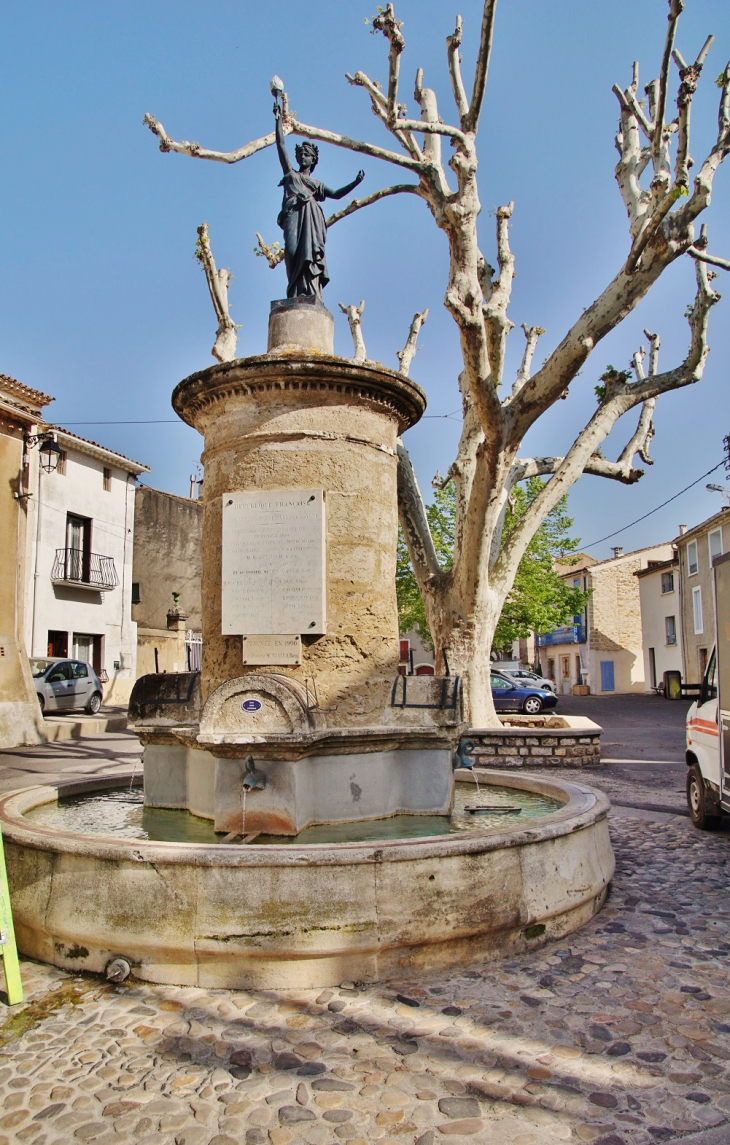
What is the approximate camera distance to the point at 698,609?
113 ft

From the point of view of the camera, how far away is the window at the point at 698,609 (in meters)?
34.1

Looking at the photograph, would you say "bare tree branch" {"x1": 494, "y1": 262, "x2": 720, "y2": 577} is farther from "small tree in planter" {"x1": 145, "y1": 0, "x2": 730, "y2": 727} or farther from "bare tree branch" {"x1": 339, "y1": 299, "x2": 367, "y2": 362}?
"bare tree branch" {"x1": 339, "y1": 299, "x2": 367, "y2": 362}

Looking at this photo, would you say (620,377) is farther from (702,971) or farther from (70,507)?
(70,507)

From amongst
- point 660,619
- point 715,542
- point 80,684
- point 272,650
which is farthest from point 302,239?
point 660,619

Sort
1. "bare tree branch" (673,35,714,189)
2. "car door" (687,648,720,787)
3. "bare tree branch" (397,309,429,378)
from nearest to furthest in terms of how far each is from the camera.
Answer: "car door" (687,648,720,787)
"bare tree branch" (673,35,714,189)
"bare tree branch" (397,309,429,378)

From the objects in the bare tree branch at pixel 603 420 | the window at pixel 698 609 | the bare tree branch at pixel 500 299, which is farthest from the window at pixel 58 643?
the window at pixel 698 609

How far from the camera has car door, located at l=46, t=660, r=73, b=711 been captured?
67.9ft

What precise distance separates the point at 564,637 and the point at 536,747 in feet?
122

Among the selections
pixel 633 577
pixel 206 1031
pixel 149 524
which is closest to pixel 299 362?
pixel 206 1031

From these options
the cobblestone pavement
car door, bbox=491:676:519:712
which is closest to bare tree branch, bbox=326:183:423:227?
the cobblestone pavement

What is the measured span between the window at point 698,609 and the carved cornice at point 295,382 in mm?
31287

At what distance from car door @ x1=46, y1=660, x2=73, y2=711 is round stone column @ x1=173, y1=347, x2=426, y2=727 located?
16323 millimetres

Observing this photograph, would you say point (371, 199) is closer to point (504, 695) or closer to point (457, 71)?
point (457, 71)

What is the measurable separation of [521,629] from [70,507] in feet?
57.0
